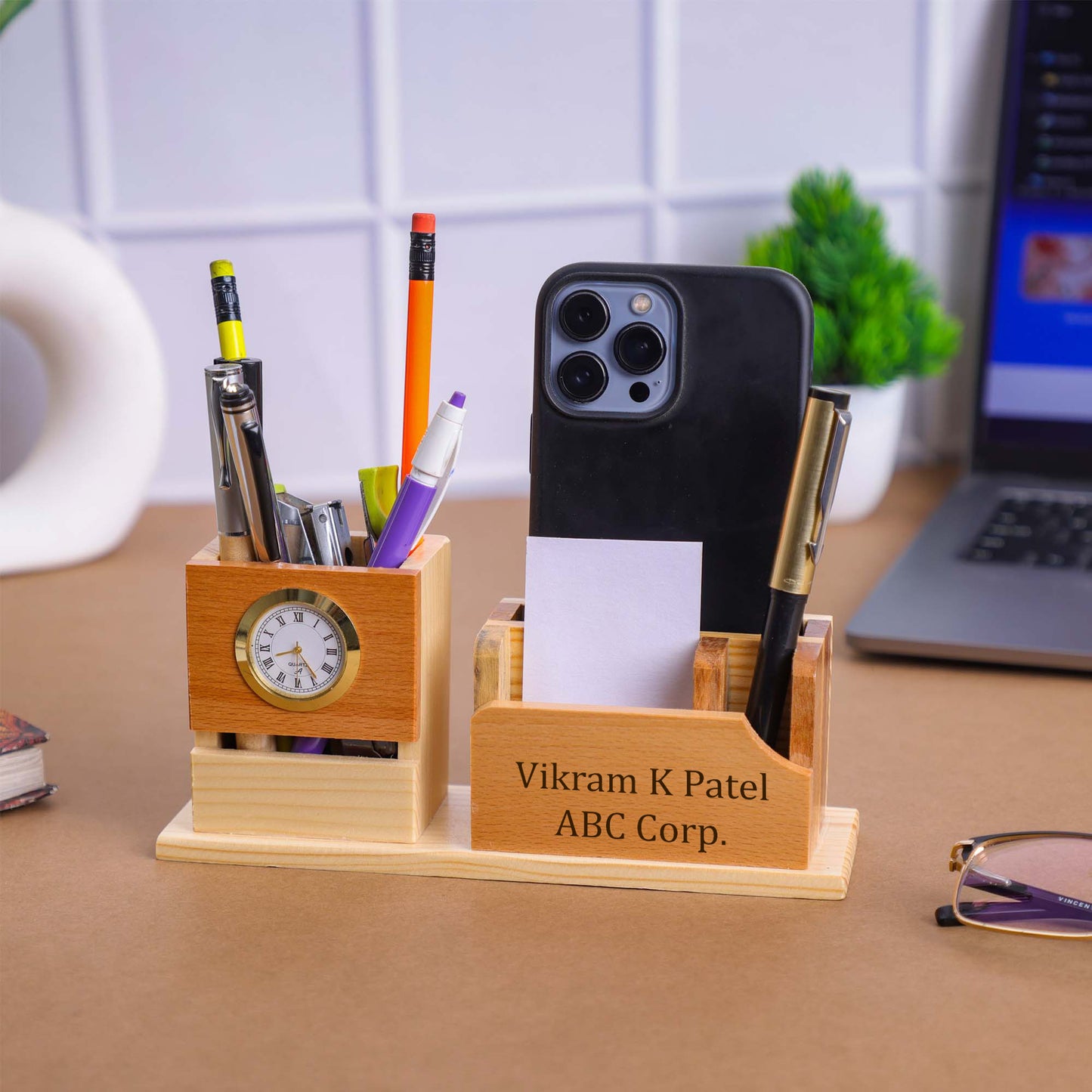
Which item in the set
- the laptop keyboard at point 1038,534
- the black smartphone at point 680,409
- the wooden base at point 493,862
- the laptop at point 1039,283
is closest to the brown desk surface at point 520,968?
the wooden base at point 493,862

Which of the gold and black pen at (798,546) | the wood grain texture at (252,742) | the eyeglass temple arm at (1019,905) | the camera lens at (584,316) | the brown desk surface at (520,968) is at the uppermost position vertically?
the camera lens at (584,316)

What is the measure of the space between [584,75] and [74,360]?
46 cm

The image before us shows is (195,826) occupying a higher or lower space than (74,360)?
lower

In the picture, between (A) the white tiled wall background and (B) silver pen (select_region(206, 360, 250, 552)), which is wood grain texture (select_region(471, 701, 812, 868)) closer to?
(B) silver pen (select_region(206, 360, 250, 552))

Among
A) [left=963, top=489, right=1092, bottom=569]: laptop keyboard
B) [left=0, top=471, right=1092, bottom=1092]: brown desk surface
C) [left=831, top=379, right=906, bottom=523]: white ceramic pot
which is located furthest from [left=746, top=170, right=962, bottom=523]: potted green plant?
[left=0, top=471, right=1092, bottom=1092]: brown desk surface

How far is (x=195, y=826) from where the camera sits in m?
0.54

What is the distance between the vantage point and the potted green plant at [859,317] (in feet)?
3.42

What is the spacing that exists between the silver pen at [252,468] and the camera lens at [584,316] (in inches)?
4.7

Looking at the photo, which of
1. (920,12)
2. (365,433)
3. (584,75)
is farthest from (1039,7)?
(365,433)

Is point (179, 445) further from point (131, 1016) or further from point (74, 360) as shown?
point (131, 1016)

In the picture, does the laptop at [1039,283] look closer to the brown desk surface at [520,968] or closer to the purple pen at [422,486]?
the brown desk surface at [520,968]

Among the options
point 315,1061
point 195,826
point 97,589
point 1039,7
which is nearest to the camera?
point 315,1061

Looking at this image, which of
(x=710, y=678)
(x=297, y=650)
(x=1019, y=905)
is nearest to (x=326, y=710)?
(x=297, y=650)

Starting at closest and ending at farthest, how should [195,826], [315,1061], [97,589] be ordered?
[315,1061], [195,826], [97,589]
